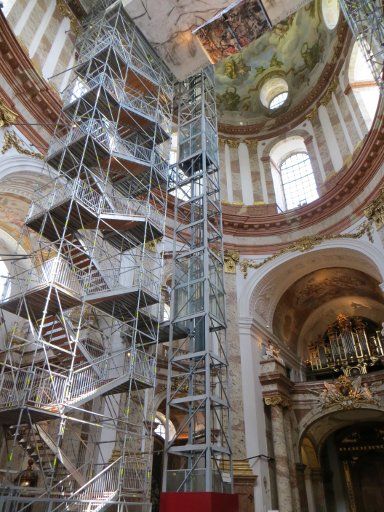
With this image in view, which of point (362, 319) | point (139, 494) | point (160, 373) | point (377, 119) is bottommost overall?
point (139, 494)

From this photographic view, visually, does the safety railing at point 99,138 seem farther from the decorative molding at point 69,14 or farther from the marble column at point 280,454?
the marble column at point 280,454

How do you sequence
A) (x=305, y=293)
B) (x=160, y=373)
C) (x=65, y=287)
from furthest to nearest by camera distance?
(x=305, y=293), (x=160, y=373), (x=65, y=287)

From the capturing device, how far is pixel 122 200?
1388 centimetres

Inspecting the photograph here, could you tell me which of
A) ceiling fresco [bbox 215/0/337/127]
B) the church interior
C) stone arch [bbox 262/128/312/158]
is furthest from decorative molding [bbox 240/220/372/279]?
ceiling fresco [bbox 215/0/337/127]

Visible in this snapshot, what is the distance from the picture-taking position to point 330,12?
18797 mm

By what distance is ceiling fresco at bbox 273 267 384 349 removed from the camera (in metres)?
17.8

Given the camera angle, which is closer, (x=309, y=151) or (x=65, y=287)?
(x=65, y=287)

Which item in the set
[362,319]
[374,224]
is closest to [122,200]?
[374,224]

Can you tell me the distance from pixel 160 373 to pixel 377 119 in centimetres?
1062

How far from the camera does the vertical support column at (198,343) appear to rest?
374 inches

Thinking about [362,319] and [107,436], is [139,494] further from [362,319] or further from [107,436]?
[362,319]

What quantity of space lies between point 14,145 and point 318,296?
1381cm

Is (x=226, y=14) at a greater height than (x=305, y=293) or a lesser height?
greater

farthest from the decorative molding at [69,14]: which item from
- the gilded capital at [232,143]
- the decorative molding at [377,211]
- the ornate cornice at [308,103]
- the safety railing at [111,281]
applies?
the decorative molding at [377,211]
